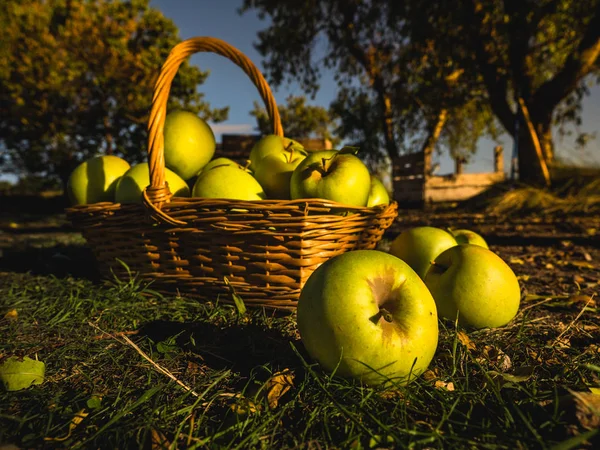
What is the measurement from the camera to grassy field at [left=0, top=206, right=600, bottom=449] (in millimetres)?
1083

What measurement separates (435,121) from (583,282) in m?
13.1

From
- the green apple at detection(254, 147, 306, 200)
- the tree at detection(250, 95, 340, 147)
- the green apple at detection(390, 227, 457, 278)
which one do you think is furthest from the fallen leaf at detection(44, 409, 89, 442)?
the tree at detection(250, 95, 340, 147)

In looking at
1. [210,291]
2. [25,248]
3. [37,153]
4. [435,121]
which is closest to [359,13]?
[435,121]

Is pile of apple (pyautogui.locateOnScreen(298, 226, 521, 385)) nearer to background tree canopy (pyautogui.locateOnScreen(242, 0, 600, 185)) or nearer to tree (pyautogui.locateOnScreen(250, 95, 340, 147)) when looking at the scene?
background tree canopy (pyautogui.locateOnScreen(242, 0, 600, 185))

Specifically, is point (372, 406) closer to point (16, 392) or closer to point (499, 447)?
point (499, 447)

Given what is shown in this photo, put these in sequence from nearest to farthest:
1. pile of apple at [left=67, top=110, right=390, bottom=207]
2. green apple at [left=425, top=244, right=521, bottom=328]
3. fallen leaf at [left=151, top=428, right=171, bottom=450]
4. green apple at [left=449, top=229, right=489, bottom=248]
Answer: fallen leaf at [left=151, top=428, right=171, bottom=450] → green apple at [left=425, top=244, right=521, bottom=328] → pile of apple at [left=67, top=110, right=390, bottom=207] → green apple at [left=449, top=229, right=489, bottom=248]

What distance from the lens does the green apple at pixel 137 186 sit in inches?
92.0

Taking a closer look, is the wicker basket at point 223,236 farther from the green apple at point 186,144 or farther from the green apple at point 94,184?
the green apple at point 186,144

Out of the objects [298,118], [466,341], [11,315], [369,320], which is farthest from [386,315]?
[298,118]

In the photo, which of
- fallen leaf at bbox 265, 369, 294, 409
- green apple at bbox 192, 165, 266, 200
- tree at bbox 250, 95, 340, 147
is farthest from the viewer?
tree at bbox 250, 95, 340, 147

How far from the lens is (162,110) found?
6.82 feet

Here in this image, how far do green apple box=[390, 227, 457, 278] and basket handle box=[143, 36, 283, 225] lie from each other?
4.14 ft

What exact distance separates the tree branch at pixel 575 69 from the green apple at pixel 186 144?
363 inches

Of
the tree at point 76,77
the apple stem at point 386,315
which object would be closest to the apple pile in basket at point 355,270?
the apple stem at point 386,315
